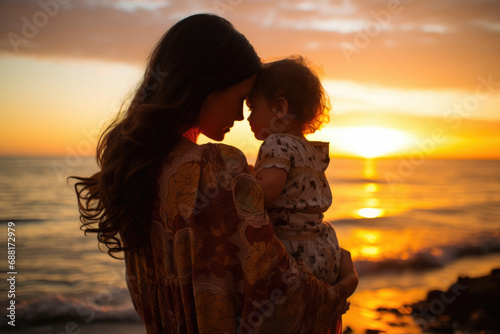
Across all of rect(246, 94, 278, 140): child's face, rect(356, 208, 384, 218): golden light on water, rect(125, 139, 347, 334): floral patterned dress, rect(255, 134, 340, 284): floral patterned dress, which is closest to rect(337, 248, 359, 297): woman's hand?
rect(255, 134, 340, 284): floral patterned dress

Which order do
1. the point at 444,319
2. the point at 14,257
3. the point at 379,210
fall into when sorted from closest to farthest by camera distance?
the point at 444,319 → the point at 14,257 → the point at 379,210

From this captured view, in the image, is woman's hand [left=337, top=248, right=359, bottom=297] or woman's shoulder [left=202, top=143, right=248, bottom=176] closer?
woman's shoulder [left=202, top=143, right=248, bottom=176]

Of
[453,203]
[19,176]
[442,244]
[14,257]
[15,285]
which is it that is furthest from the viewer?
[19,176]

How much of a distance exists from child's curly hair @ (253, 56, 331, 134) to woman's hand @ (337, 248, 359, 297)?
2.88 ft

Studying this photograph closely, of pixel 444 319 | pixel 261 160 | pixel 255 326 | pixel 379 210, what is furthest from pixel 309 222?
pixel 379 210

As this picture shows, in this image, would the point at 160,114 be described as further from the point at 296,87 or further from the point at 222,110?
the point at 296,87

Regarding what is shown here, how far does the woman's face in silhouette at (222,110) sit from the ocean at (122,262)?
4.22 m

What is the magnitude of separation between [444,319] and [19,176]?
24342 millimetres

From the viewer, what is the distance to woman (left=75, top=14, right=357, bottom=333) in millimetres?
1434

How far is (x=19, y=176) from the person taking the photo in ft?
76.3

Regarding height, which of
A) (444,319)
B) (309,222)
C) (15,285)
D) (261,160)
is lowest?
(444,319)

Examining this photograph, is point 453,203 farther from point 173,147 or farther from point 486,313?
point 173,147

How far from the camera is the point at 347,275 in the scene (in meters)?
2.11

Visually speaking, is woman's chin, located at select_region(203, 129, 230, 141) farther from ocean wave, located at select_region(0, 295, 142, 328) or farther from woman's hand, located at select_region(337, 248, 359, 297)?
ocean wave, located at select_region(0, 295, 142, 328)
